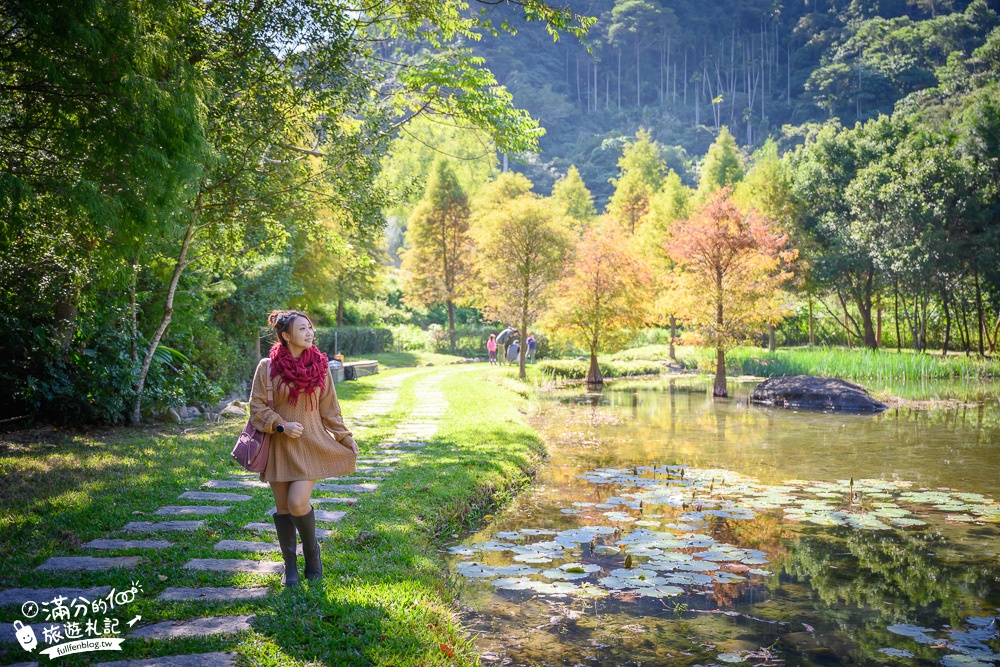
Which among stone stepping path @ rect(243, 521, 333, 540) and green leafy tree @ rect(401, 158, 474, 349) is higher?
green leafy tree @ rect(401, 158, 474, 349)

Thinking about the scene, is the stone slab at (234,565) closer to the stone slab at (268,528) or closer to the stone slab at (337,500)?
the stone slab at (268,528)

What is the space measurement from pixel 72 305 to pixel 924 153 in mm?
29046

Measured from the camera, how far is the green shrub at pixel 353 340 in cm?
2656

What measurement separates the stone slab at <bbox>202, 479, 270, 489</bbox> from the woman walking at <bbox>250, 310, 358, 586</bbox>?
2790 millimetres

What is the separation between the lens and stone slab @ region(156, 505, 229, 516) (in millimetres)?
5809

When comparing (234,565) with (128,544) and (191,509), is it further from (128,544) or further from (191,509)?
(191,509)

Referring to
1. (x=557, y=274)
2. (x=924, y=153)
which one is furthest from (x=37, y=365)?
(x=924, y=153)

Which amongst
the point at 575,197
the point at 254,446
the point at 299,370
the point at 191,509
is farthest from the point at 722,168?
the point at 254,446

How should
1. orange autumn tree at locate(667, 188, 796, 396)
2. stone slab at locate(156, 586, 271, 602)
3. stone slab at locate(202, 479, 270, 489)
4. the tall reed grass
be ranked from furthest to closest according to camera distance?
1. the tall reed grass
2. orange autumn tree at locate(667, 188, 796, 396)
3. stone slab at locate(202, 479, 270, 489)
4. stone slab at locate(156, 586, 271, 602)

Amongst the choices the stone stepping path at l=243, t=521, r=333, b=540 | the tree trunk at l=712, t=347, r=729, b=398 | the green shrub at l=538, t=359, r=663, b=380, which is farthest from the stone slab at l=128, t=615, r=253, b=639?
the green shrub at l=538, t=359, r=663, b=380

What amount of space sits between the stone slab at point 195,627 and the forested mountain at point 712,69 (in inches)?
2812

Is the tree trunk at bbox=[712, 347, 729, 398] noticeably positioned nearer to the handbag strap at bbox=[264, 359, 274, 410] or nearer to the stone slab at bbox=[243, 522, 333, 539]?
the stone slab at bbox=[243, 522, 333, 539]

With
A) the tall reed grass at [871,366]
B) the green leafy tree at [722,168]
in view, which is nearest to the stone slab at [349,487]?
the tall reed grass at [871,366]

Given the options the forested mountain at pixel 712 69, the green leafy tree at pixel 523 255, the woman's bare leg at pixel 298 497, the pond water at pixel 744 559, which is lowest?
the pond water at pixel 744 559
